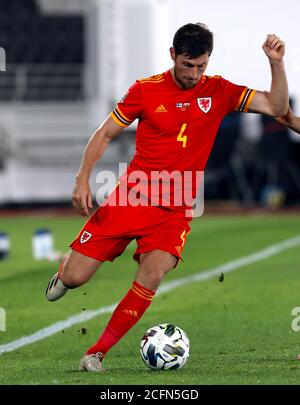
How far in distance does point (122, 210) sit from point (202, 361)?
1.07 meters

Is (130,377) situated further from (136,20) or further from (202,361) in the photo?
(136,20)

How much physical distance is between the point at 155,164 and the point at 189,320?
2649 millimetres

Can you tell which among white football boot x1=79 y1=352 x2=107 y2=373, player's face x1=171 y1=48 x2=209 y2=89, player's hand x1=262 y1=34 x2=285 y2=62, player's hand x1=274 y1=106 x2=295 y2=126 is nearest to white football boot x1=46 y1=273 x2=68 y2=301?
white football boot x1=79 y1=352 x2=107 y2=373

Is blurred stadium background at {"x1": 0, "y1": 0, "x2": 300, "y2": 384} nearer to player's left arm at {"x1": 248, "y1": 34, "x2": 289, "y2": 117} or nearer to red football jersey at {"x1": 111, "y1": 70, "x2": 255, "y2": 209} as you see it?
red football jersey at {"x1": 111, "y1": 70, "x2": 255, "y2": 209}

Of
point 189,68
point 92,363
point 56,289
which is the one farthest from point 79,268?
point 189,68

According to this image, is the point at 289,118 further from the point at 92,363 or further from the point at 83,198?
the point at 92,363

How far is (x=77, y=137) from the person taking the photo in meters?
30.9

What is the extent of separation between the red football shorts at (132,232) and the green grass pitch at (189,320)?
72cm

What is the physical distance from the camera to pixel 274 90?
764 cm

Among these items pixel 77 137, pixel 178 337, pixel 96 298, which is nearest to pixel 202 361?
pixel 178 337

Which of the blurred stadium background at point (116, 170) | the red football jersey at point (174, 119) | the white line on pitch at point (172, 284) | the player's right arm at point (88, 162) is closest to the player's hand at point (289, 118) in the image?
the red football jersey at point (174, 119)

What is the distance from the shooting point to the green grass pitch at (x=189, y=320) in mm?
7203

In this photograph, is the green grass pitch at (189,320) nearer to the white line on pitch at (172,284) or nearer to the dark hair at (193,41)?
the white line on pitch at (172,284)

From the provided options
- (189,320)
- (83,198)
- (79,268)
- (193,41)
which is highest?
(193,41)
